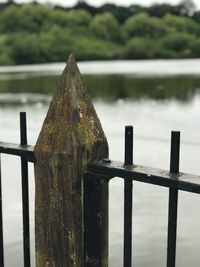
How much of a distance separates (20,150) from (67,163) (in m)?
0.40

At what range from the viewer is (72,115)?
2.37 m

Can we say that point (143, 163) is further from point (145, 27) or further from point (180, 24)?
point (180, 24)

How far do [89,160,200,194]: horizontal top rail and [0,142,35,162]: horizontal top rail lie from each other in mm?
388

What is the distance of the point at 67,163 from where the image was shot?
235 cm

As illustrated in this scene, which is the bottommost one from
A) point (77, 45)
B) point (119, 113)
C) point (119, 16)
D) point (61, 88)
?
point (119, 113)

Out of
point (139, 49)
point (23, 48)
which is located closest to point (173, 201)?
point (23, 48)

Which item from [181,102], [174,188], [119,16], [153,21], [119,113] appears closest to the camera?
[174,188]

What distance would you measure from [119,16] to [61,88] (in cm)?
12921

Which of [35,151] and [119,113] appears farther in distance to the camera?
[119,113]

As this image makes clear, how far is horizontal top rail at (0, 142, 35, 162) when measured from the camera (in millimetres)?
2584

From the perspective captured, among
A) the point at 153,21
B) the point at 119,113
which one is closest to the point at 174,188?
the point at 119,113

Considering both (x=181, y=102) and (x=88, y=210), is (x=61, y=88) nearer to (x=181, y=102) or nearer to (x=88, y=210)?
(x=88, y=210)

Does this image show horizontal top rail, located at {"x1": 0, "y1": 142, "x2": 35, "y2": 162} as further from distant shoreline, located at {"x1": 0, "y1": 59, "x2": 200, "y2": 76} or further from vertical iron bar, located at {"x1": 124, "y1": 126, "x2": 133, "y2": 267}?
distant shoreline, located at {"x1": 0, "y1": 59, "x2": 200, "y2": 76}

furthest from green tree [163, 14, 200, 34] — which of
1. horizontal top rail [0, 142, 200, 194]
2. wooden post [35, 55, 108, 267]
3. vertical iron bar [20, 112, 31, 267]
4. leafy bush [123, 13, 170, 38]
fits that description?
horizontal top rail [0, 142, 200, 194]
